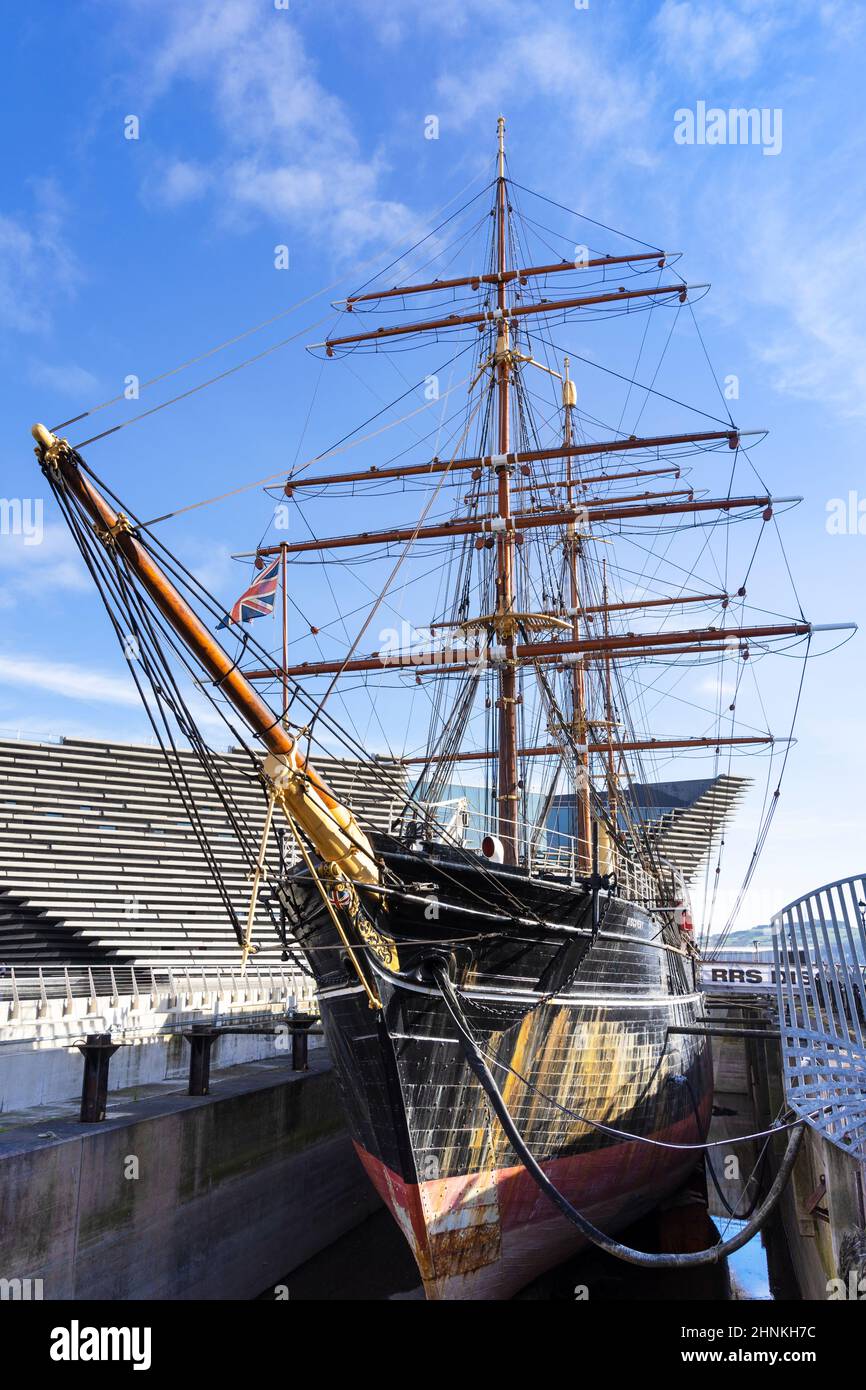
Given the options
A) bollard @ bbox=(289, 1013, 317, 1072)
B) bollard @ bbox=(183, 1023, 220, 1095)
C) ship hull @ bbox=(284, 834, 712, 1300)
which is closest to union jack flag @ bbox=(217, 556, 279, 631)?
ship hull @ bbox=(284, 834, 712, 1300)

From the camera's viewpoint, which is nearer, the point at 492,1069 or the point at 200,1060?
the point at 492,1069

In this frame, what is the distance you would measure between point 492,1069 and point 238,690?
4906 millimetres

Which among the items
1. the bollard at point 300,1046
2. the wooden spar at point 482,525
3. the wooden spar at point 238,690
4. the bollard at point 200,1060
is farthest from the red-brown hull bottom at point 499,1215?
the wooden spar at point 482,525

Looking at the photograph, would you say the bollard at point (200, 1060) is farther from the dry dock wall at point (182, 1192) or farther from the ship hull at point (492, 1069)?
the ship hull at point (492, 1069)

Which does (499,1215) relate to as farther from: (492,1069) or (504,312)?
(504,312)

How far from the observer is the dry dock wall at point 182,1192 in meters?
8.74

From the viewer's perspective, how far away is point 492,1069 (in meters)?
9.69

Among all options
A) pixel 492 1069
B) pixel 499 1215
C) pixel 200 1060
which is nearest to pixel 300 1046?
pixel 200 1060

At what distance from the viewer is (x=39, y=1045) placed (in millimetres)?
12312

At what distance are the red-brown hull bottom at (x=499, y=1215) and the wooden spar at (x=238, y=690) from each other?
3376 millimetres

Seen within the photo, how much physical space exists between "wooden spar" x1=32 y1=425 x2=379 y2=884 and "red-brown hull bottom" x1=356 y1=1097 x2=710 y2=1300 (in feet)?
11.1

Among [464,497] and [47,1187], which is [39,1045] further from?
[464,497]
